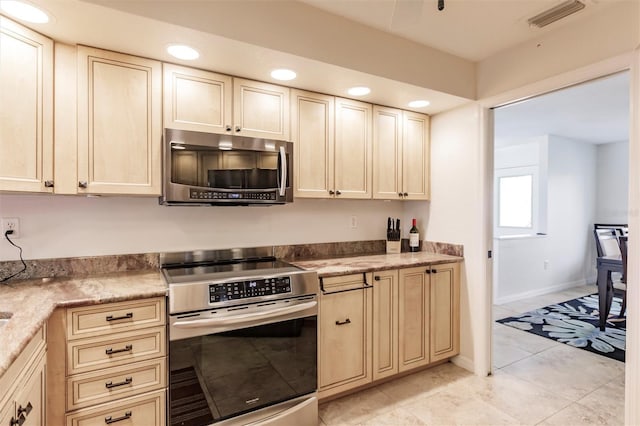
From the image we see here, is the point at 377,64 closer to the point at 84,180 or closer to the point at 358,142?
the point at 358,142

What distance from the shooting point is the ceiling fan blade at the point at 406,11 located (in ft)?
4.37

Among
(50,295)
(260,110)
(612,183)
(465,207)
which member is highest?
(260,110)

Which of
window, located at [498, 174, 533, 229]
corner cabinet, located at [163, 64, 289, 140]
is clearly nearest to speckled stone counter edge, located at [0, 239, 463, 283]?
corner cabinet, located at [163, 64, 289, 140]

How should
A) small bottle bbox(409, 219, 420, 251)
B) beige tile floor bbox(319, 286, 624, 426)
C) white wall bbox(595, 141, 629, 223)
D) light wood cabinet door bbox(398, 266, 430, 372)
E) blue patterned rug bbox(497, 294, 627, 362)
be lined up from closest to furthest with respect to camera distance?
beige tile floor bbox(319, 286, 624, 426)
light wood cabinet door bbox(398, 266, 430, 372)
small bottle bbox(409, 219, 420, 251)
blue patterned rug bbox(497, 294, 627, 362)
white wall bbox(595, 141, 629, 223)

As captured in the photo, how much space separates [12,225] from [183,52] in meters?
1.33

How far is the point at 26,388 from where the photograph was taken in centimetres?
119

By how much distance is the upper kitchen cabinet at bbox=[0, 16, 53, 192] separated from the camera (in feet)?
5.14

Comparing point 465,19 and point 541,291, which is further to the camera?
point 541,291

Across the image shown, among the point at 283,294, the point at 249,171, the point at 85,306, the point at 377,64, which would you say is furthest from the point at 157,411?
the point at 377,64

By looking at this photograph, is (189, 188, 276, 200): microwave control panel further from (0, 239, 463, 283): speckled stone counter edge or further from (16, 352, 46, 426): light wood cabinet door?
(16, 352, 46, 426): light wood cabinet door

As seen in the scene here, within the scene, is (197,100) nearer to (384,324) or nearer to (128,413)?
(128,413)

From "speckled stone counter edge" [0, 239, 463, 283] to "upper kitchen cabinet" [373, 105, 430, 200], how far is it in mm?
565

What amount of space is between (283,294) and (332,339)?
0.53 m

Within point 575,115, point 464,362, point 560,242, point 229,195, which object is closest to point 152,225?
point 229,195
